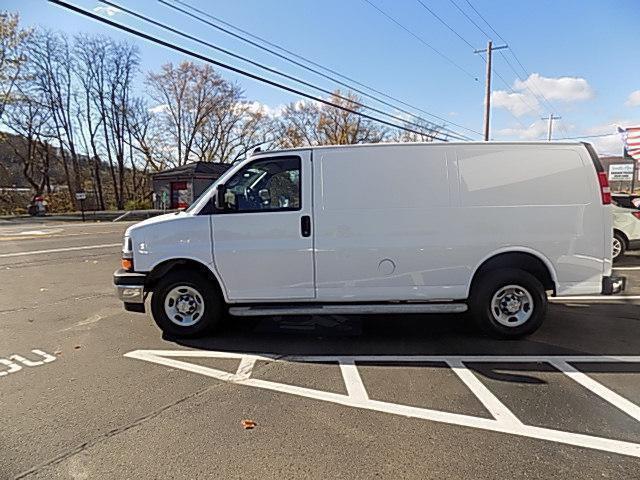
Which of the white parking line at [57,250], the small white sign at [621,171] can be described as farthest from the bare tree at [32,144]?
the small white sign at [621,171]

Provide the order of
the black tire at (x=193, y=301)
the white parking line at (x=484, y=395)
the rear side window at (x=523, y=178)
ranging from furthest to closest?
the black tire at (x=193, y=301) → the rear side window at (x=523, y=178) → the white parking line at (x=484, y=395)

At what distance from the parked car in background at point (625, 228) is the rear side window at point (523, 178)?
599 centimetres

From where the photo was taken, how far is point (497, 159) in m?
4.87

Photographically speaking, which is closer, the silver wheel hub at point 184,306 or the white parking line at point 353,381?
the white parking line at point 353,381

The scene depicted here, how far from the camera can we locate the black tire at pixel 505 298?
485 cm

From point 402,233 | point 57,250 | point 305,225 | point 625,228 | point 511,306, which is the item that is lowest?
point 57,250

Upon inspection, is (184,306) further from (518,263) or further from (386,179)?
(518,263)

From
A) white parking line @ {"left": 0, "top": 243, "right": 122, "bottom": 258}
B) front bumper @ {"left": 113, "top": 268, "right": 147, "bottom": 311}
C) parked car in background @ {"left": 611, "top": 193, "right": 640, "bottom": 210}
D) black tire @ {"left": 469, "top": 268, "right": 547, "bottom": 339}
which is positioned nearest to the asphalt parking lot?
black tire @ {"left": 469, "top": 268, "right": 547, "bottom": 339}

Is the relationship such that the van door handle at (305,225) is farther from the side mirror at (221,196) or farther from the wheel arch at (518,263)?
the wheel arch at (518,263)

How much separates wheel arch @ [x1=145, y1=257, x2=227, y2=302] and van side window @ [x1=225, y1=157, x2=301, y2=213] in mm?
740

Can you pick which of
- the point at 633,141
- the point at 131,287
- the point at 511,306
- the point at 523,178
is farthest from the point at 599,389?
the point at 633,141

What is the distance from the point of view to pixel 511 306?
4941 mm

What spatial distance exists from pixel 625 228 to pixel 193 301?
9.49 metres

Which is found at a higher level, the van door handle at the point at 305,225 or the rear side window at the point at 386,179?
the rear side window at the point at 386,179
